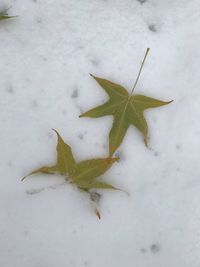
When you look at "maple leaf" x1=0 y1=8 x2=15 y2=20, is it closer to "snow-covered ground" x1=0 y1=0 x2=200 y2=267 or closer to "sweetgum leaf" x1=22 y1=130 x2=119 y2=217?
"snow-covered ground" x1=0 y1=0 x2=200 y2=267

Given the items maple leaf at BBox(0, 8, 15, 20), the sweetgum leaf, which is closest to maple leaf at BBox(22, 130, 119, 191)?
the sweetgum leaf

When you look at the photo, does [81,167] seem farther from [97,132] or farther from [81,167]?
[97,132]

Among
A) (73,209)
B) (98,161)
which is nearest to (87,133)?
(98,161)

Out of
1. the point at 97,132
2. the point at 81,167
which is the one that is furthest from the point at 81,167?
the point at 97,132

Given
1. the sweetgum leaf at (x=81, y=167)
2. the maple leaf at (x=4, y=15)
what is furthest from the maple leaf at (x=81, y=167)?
the maple leaf at (x=4, y=15)

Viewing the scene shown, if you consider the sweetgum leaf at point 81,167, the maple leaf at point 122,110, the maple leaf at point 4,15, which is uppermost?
the maple leaf at point 4,15

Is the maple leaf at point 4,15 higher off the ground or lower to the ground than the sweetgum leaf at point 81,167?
higher

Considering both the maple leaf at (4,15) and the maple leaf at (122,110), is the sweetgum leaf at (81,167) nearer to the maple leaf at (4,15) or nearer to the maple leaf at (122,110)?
the maple leaf at (122,110)
